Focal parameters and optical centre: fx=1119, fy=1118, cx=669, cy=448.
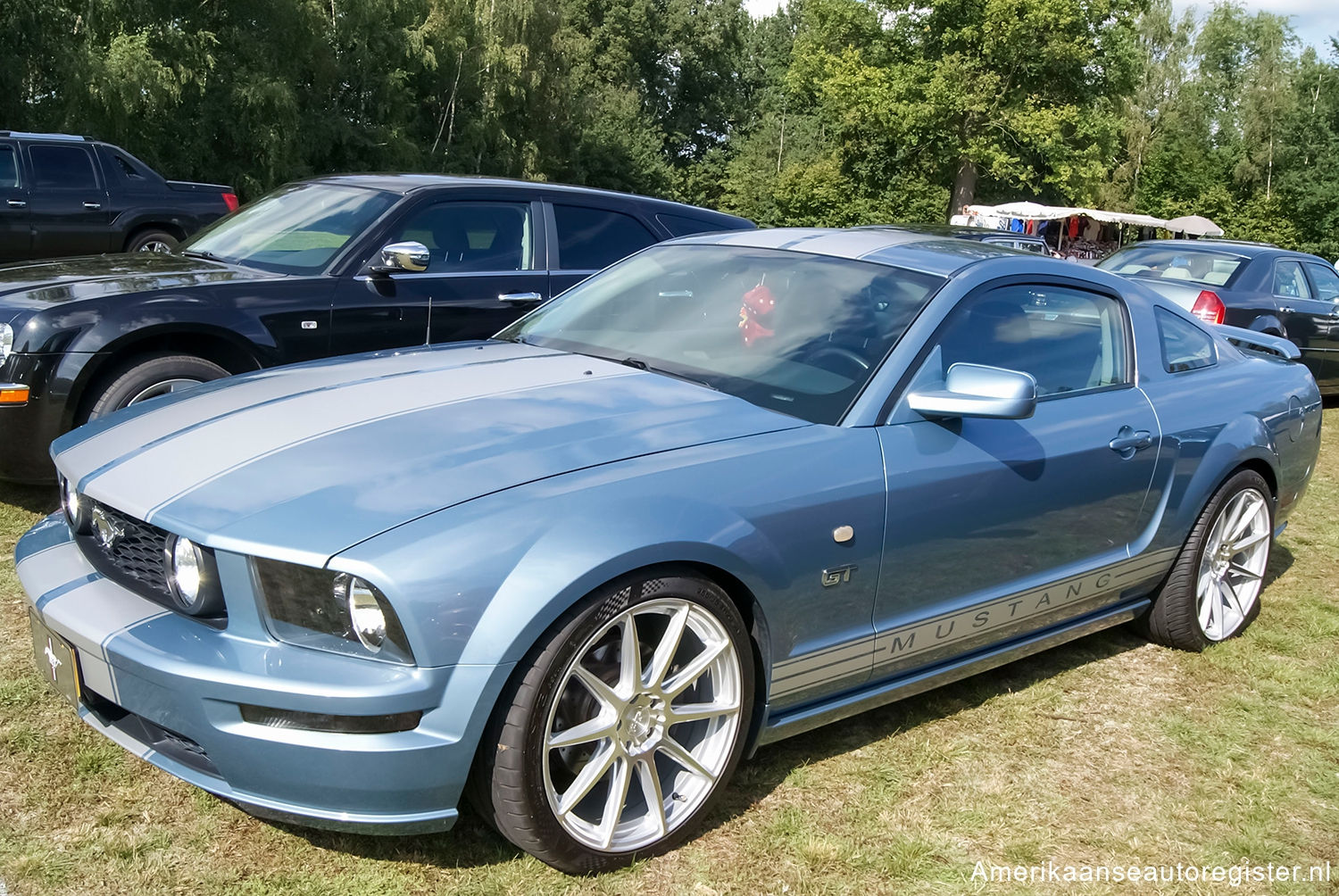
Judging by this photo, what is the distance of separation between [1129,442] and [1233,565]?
3.90ft

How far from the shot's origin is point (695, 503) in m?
2.62

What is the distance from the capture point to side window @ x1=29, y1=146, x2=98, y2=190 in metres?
12.2

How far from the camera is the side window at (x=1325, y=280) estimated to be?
10.9 meters

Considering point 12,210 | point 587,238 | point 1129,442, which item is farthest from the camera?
point 12,210

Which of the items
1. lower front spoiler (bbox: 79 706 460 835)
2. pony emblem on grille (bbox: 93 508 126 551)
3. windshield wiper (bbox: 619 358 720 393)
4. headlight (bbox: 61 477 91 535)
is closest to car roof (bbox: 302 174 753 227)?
windshield wiper (bbox: 619 358 720 393)

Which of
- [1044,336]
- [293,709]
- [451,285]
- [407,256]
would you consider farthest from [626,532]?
[451,285]

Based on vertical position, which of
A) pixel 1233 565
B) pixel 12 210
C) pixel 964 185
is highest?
pixel 12 210

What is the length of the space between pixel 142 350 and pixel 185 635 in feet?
9.83

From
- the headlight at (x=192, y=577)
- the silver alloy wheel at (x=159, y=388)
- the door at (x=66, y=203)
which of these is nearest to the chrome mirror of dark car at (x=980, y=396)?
the headlight at (x=192, y=577)

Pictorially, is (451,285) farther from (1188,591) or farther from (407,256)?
(1188,591)

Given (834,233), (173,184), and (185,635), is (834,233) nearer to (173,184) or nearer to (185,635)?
(185,635)

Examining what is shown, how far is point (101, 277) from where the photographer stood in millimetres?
5109

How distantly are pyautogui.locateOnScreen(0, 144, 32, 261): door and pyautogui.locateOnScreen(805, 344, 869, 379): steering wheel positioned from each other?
11.5 metres

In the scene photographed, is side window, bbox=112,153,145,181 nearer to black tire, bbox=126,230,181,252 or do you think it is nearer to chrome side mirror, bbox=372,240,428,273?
black tire, bbox=126,230,181,252
